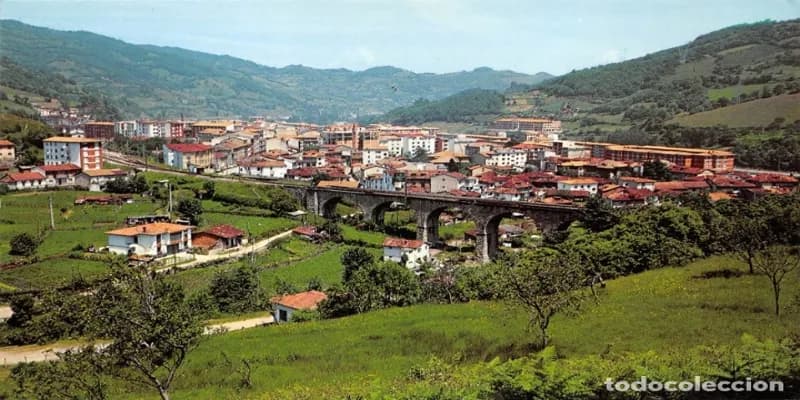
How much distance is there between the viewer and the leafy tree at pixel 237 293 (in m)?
26.0

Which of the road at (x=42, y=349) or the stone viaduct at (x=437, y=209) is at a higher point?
the stone viaduct at (x=437, y=209)

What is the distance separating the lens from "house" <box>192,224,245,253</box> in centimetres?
3709

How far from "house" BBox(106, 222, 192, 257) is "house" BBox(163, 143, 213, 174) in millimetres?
27636

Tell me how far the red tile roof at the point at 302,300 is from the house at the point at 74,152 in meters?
36.0

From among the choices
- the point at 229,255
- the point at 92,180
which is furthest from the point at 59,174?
the point at 229,255

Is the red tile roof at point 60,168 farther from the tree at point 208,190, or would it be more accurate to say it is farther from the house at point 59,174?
the tree at point 208,190

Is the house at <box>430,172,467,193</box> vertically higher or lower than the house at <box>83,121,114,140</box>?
lower

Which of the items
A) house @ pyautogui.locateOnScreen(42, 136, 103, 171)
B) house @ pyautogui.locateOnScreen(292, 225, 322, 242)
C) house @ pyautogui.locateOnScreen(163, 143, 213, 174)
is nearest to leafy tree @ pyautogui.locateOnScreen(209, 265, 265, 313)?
house @ pyautogui.locateOnScreen(292, 225, 322, 242)

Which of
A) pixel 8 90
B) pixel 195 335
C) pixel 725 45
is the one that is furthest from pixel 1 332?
pixel 725 45

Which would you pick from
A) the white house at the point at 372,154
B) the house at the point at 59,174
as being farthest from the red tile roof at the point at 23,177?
the white house at the point at 372,154

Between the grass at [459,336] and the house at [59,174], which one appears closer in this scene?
the grass at [459,336]

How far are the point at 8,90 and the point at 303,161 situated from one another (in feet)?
200

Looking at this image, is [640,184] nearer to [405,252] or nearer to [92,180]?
[405,252]

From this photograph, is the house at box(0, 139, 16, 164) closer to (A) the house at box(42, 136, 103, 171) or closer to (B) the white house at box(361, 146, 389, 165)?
(A) the house at box(42, 136, 103, 171)
